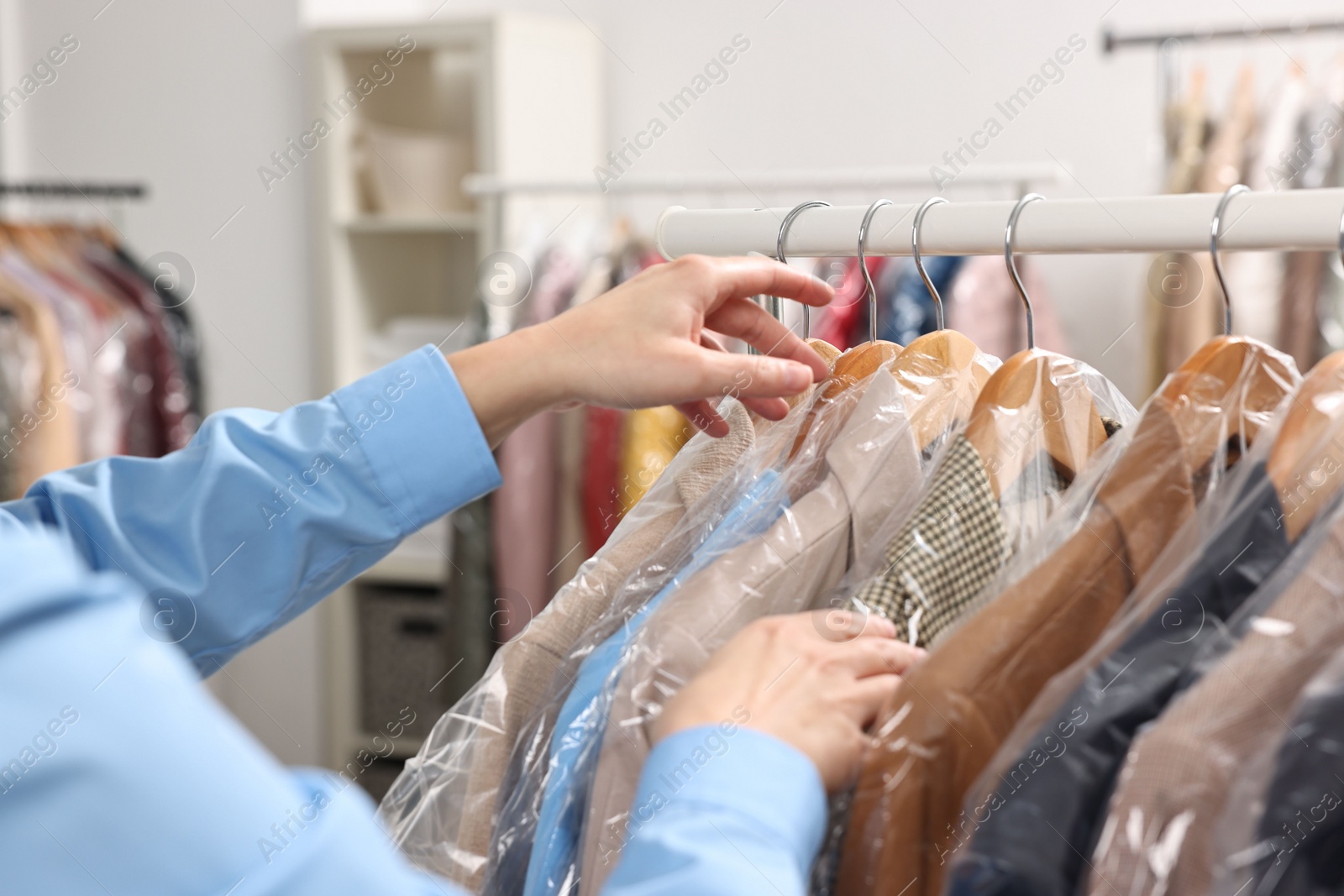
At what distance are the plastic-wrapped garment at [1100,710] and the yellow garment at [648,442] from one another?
1244 millimetres

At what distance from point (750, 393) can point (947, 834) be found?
11.8 inches

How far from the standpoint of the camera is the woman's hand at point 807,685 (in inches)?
19.8

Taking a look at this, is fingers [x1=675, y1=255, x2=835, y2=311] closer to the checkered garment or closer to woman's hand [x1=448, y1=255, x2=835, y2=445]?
woman's hand [x1=448, y1=255, x2=835, y2=445]

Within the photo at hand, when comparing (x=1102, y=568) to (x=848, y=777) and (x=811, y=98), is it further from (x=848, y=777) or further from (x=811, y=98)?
(x=811, y=98)

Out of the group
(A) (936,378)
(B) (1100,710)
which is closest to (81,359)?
(A) (936,378)

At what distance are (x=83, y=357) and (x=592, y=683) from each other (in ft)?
5.72

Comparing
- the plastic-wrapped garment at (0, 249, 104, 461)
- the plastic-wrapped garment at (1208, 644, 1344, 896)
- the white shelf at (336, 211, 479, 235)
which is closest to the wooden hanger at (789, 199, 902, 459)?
the plastic-wrapped garment at (1208, 644, 1344, 896)

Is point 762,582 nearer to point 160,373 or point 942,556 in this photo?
point 942,556

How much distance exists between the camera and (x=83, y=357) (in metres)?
2.03

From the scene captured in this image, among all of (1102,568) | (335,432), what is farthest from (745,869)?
(335,432)

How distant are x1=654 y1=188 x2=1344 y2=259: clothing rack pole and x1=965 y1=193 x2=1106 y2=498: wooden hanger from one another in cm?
2

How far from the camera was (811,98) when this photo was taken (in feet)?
7.94

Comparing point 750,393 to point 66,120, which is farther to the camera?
point 66,120

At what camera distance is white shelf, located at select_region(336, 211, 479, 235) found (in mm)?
2174
